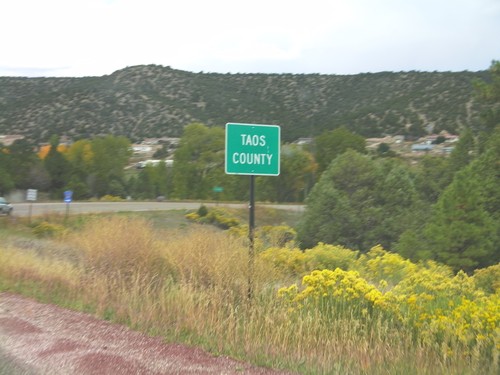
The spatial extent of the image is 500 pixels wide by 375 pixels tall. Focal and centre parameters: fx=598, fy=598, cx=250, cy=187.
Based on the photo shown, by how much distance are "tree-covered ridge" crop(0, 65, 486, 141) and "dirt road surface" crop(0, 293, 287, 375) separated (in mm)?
73187

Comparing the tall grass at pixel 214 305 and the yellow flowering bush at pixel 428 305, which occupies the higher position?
the yellow flowering bush at pixel 428 305

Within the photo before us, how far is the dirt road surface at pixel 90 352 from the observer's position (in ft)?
18.4

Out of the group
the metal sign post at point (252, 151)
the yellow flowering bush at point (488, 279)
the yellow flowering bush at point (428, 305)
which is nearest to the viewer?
the yellow flowering bush at point (428, 305)

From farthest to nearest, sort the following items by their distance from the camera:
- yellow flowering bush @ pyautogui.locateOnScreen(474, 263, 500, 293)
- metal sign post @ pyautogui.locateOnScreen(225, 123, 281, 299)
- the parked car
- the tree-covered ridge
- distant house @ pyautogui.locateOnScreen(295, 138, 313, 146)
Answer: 1. the tree-covered ridge
2. distant house @ pyautogui.locateOnScreen(295, 138, 313, 146)
3. the parked car
4. yellow flowering bush @ pyautogui.locateOnScreen(474, 263, 500, 293)
5. metal sign post @ pyautogui.locateOnScreen(225, 123, 281, 299)

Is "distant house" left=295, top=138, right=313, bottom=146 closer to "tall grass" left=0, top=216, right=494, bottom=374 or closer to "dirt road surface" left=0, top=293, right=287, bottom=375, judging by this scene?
"tall grass" left=0, top=216, right=494, bottom=374

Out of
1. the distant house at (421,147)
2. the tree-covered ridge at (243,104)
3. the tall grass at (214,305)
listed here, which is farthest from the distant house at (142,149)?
the tall grass at (214,305)

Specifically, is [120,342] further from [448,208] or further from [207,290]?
[448,208]

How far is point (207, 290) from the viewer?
301 inches

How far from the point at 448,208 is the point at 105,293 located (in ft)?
61.1

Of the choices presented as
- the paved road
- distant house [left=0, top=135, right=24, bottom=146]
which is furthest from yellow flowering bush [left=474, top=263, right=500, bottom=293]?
distant house [left=0, top=135, right=24, bottom=146]

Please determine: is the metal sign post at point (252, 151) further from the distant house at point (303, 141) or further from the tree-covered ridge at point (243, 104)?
the tree-covered ridge at point (243, 104)

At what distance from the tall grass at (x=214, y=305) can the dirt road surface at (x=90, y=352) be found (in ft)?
0.88

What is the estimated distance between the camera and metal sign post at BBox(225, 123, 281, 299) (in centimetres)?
794

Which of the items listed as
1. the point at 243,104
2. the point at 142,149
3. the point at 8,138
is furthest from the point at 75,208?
the point at 142,149
